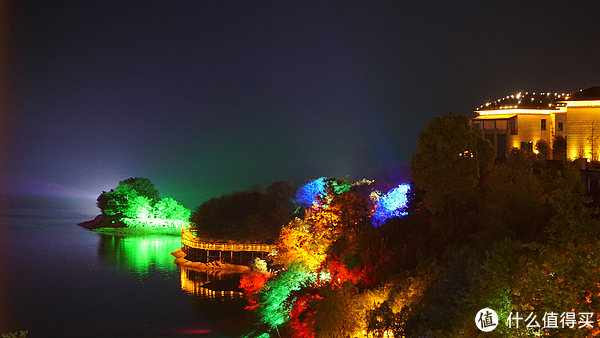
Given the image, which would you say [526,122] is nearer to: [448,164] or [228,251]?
[448,164]

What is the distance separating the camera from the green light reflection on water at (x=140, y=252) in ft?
150

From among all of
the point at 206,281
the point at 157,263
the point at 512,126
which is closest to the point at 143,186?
the point at 157,263

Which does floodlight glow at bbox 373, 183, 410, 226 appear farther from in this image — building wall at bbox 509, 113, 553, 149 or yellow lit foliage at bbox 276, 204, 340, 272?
building wall at bbox 509, 113, 553, 149

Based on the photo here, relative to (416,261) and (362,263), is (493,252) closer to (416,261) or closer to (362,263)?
(416,261)

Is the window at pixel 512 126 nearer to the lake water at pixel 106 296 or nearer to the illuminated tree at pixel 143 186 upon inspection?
the lake water at pixel 106 296

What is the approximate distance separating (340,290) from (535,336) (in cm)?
689

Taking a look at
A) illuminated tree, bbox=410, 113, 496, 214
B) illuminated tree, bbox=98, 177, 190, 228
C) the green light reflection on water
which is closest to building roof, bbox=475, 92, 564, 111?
illuminated tree, bbox=410, 113, 496, 214

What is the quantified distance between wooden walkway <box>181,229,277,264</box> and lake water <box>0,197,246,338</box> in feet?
8.43

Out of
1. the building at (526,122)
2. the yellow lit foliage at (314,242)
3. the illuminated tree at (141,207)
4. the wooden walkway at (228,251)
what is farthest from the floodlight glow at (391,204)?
the illuminated tree at (141,207)

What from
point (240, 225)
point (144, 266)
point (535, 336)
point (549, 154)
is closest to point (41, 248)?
point (144, 266)

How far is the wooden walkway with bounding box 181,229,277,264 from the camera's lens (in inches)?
1780

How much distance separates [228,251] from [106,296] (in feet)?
42.0

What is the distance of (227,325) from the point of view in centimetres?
2795

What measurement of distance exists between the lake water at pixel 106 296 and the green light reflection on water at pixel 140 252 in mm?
98
